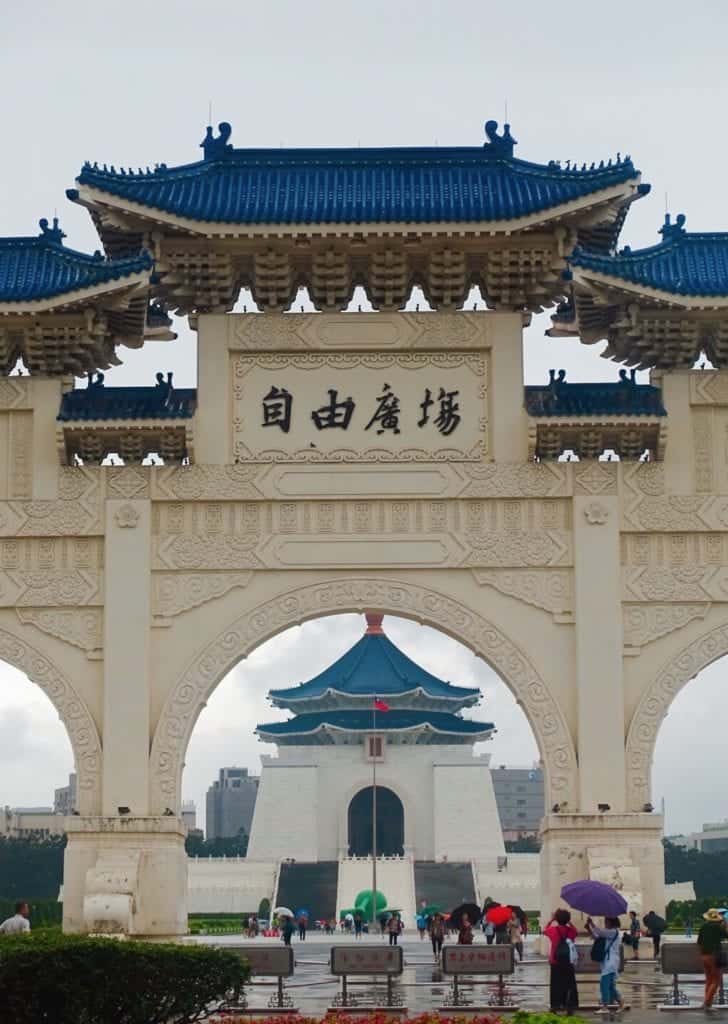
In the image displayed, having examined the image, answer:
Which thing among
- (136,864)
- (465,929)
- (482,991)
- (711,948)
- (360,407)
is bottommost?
(482,991)

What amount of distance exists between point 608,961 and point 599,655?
13.1 feet

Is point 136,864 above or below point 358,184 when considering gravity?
below

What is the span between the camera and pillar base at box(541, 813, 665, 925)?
52.0 feet

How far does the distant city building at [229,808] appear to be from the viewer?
8525 centimetres

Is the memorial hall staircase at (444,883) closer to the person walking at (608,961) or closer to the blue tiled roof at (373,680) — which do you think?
the blue tiled roof at (373,680)

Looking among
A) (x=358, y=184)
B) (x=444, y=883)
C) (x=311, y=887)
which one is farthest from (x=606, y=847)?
(x=311, y=887)

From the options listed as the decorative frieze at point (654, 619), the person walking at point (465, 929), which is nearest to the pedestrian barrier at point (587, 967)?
the person walking at point (465, 929)

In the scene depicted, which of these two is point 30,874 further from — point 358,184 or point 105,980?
point 105,980

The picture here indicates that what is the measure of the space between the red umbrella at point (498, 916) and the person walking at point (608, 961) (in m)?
4.34

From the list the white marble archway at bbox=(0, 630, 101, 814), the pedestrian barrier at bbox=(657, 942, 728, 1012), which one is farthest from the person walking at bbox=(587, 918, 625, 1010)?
the white marble archway at bbox=(0, 630, 101, 814)

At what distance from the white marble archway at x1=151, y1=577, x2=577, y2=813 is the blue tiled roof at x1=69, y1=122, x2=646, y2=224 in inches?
125

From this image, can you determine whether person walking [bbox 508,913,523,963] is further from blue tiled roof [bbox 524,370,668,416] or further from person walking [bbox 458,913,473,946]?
blue tiled roof [bbox 524,370,668,416]

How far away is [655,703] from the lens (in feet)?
52.8

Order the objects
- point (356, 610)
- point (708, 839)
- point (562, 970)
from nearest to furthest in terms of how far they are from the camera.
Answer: point (562, 970)
point (356, 610)
point (708, 839)
